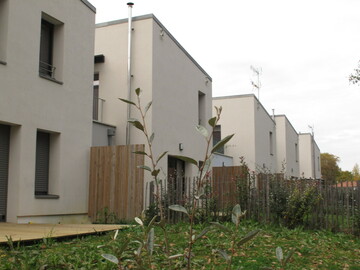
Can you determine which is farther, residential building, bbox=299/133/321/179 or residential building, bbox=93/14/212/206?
residential building, bbox=299/133/321/179

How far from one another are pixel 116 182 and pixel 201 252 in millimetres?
4734

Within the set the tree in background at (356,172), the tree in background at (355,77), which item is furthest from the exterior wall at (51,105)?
the tree in background at (356,172)

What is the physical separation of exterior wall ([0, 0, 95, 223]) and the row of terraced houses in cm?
2

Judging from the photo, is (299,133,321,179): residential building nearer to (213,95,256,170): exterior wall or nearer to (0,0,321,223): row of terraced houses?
(213,95,256,170): exterior wall

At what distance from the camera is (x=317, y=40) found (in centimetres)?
1123

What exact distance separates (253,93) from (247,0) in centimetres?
1838

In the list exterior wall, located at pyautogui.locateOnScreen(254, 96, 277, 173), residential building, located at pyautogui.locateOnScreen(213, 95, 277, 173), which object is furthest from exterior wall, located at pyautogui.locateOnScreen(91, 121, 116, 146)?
exterior wall, located at pyautogui.locateOnScreen(254, 96, 277, 173)

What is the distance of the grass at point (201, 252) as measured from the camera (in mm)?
4508

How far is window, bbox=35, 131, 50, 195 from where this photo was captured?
940cm

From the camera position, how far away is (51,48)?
10.2m

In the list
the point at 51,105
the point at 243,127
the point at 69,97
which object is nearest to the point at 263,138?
the point at 243,127

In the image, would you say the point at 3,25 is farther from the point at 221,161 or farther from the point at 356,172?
the point at 356,172

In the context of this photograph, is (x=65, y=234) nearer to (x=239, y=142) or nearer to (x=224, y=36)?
(x=224, y=36)

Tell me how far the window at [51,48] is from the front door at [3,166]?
1854 millimetres
